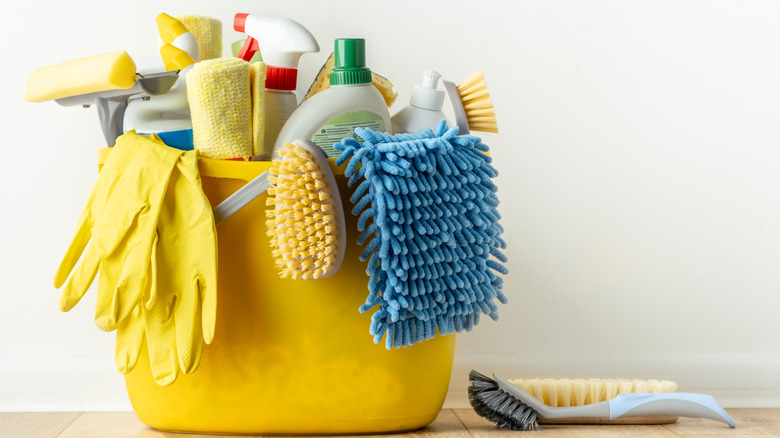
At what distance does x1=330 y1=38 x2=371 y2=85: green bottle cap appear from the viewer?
0.76m

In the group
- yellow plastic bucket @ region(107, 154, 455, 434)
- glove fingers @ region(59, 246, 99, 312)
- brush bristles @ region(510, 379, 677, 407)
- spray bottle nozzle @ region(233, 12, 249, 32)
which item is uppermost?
spray bottle nozzle @ region(233, 12, 249, 32)

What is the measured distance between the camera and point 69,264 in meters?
0.77

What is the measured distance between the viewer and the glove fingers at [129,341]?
2.41ft

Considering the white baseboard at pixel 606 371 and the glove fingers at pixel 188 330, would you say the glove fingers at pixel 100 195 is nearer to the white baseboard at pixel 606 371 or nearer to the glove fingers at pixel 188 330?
the glove fingers at pixel 188 330

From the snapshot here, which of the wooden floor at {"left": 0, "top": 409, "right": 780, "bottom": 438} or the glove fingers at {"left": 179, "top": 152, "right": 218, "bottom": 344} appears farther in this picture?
the wooden floor at {"left": 0, "top": 409, "right": 780, "bottom": 438}

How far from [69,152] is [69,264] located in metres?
0.27

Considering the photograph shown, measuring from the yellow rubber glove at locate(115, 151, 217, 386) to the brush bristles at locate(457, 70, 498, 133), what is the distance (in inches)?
11.8

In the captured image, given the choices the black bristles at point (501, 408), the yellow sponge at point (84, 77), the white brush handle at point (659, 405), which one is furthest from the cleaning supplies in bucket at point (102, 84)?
the white brush handle at point (659, 405)

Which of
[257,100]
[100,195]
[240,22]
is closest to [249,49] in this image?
[240,22]

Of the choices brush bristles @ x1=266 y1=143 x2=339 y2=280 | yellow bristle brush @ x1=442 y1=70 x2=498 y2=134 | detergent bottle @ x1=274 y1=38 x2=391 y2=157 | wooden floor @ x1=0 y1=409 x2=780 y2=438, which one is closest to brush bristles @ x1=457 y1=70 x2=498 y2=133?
yellow bristle brush @ x1=442 y1=70 x2=498 y2=134

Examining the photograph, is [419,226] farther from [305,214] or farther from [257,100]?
[257,100]

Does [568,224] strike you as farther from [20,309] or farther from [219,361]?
[20,309]

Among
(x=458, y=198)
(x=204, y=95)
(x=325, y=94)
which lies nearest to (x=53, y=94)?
(x=204, y=95)

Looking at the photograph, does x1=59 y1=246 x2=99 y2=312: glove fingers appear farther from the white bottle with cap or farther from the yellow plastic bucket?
the white bottle with cap
